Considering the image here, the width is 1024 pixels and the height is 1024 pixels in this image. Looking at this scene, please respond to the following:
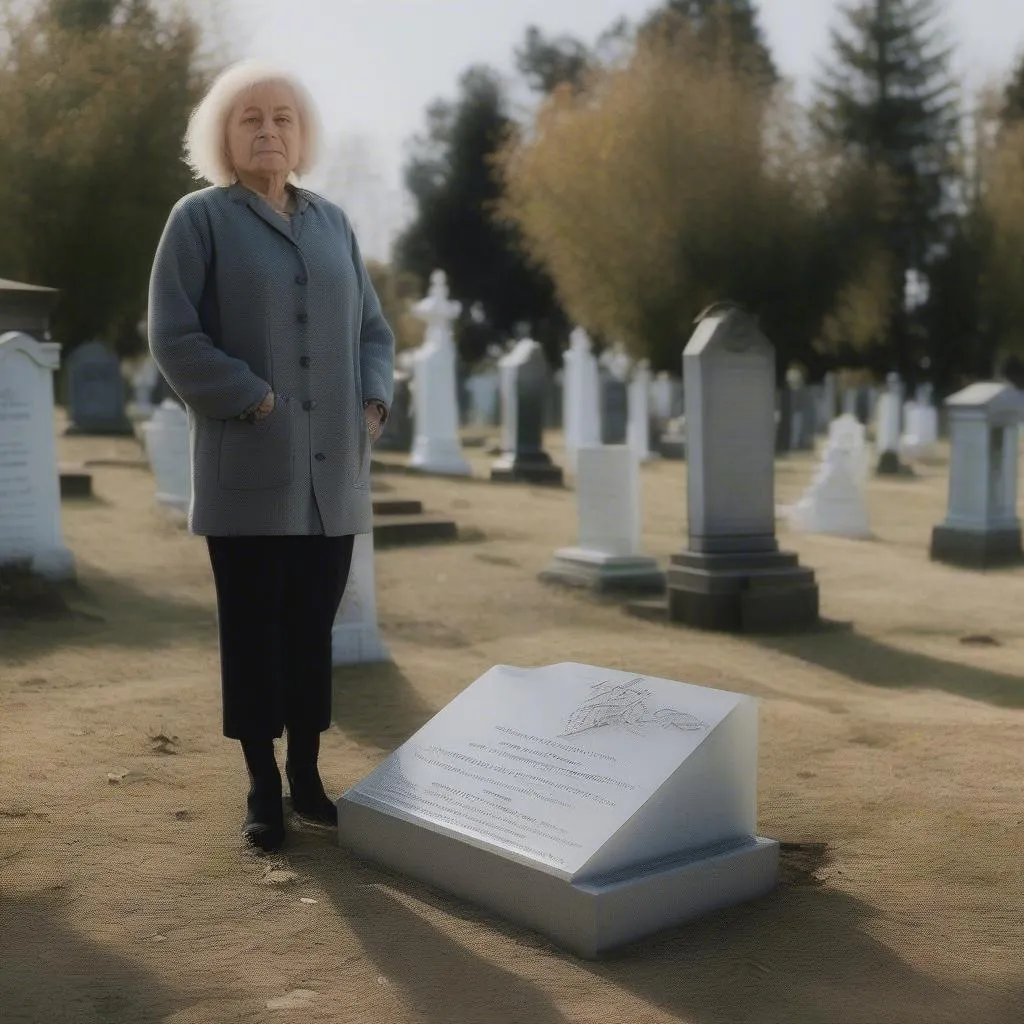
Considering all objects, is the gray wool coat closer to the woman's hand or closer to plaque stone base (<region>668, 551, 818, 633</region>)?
the woman's hand

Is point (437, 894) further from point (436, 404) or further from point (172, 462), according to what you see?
point (436, 404)

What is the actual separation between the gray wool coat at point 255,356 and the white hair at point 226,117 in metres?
0.10

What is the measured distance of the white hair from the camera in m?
3.64

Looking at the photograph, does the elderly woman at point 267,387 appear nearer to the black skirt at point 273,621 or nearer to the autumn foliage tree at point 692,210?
the black skirt at point 273,621

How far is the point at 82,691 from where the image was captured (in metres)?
6.10

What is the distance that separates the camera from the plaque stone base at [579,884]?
10.1ft

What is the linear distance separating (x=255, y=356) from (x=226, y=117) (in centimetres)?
66

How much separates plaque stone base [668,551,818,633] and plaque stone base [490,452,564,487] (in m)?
9.67

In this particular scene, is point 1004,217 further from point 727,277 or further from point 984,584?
point 984,584

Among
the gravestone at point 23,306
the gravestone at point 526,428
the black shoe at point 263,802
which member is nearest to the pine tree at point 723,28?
the gravestone at point 526,428

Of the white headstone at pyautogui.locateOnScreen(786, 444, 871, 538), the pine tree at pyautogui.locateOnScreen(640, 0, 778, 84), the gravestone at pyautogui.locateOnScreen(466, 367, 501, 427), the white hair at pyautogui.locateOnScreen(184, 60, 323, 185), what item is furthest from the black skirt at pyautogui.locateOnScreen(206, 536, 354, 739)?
the gravestone at pyautogui.locateOnScreen(466, 367, 501, 427)

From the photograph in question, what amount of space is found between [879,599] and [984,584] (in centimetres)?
141

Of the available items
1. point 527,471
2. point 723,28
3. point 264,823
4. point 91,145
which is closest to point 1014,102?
point 723,28

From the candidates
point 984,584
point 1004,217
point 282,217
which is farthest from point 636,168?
point 282,217
